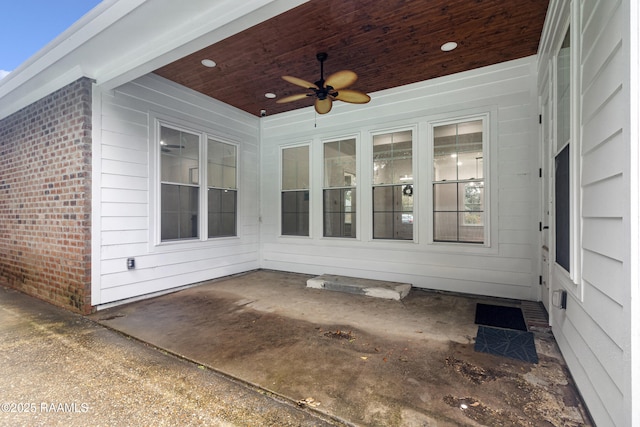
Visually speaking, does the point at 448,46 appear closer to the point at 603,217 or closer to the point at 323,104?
the point at 323,104

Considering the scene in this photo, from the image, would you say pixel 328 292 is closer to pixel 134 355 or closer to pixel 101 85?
pixel 134 355

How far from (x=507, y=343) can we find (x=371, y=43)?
3.64 metres

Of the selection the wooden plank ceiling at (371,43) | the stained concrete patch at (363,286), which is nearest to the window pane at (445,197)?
the stained concrete patch at (363,286)

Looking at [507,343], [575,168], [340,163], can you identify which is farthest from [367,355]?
[340,163]

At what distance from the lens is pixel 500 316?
3383mm

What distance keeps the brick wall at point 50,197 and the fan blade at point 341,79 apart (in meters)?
3.06

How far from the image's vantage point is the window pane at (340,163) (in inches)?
211

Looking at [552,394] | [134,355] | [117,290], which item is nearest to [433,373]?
[552,394]

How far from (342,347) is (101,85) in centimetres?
425

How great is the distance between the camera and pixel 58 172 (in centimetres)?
383

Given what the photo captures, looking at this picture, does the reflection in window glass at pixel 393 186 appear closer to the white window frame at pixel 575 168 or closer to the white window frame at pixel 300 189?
the white window frame at pixel 300 189

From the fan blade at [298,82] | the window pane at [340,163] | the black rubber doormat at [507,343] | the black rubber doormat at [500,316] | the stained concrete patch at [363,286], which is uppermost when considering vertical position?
the fan blade at [298,82]

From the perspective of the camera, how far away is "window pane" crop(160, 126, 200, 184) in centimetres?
452

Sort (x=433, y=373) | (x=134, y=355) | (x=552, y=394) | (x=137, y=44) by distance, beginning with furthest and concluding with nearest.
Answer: (x=137, y=44) → (x=134, y=355) → (x=433, y=373) → (x=552, y=394)
